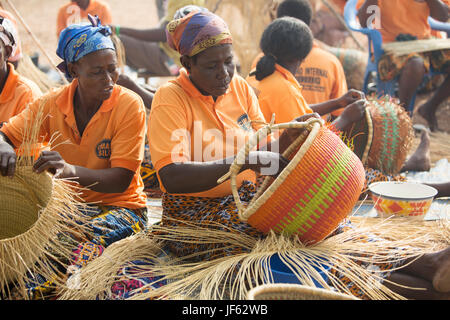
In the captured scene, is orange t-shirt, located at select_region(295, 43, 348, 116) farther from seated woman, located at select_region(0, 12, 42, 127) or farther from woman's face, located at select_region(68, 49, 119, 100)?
seated woman, located at select_region(0, 12, 42, 127)

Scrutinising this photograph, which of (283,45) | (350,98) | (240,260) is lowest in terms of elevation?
(240,260)

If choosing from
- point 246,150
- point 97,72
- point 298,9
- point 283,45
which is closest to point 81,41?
point 97,72

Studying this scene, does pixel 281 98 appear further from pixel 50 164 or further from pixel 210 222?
pixel 50 164

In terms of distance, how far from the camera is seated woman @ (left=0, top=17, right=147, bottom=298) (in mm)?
2256

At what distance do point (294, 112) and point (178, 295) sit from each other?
53.3 inches

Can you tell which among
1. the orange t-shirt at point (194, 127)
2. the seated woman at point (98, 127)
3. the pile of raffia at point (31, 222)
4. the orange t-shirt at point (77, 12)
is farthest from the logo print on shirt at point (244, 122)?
the orange t-shirt at point (77, 12)

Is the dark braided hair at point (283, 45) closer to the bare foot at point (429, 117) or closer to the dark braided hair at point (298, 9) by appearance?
the dark braided hair at point (298, 9)

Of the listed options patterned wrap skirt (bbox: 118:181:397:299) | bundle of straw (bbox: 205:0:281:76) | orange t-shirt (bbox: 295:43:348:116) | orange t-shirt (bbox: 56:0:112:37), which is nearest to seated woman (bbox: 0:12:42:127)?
patterned wrap skirt (bbox: 118:181:397:299)

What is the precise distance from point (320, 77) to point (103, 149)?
1.94 m

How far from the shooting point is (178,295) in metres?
1.81

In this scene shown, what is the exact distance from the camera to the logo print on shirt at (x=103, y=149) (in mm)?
2346

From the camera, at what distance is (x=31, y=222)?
7.13ft

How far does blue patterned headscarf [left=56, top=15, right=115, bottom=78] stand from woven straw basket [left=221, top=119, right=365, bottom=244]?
918mm
